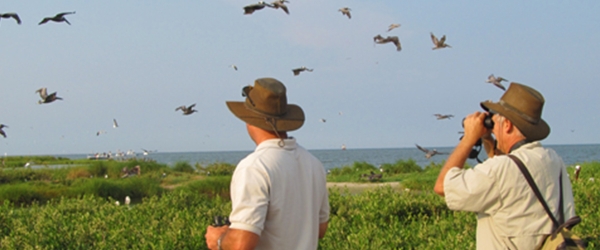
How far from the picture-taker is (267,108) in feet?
8.48

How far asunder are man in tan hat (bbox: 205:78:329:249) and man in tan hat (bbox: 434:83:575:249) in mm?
643

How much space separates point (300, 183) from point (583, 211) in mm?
5519

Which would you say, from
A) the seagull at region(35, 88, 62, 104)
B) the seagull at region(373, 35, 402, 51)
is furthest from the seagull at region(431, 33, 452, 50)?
the seagull at region(35, 88, 62, 104)

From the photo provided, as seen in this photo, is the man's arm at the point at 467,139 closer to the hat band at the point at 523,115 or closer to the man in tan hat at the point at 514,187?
the man in tan hat at the point at 514,187

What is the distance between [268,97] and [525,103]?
48.8 inches

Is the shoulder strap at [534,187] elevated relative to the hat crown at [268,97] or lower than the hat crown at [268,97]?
lower

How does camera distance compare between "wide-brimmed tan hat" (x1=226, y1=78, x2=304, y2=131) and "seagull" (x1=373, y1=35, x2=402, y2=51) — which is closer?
"wide-brimmed tan hat" (x1=226, y1=78, x2=304, y2=131)

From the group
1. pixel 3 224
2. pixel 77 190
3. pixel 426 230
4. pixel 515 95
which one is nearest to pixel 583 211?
pixel 426 230

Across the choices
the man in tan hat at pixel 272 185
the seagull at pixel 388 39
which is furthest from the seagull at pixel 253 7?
the man in tan hat at pixel 272 185

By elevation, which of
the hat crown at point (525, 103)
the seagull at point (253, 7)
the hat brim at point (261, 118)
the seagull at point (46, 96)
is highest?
the seagull at point (253, 7)

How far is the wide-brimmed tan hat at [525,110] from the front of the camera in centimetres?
282

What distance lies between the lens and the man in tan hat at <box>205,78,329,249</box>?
233 cm

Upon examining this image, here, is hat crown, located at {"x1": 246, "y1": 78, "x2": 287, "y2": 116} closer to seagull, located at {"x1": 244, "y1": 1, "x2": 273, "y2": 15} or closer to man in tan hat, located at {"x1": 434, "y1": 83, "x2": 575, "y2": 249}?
man in tan hat, located at {"x1": 434, "y1": 83, "x2": 575, "y2": 249}

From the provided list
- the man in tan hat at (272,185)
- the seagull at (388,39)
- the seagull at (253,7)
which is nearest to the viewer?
the man in tan hat at (272,185)
